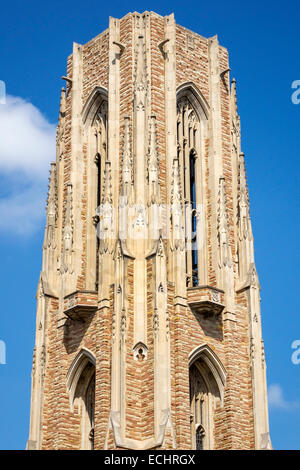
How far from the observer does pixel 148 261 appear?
4409 centimetres

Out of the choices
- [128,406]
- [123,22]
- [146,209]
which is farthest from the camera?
[123,22]

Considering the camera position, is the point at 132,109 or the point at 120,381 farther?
the point at 132,109

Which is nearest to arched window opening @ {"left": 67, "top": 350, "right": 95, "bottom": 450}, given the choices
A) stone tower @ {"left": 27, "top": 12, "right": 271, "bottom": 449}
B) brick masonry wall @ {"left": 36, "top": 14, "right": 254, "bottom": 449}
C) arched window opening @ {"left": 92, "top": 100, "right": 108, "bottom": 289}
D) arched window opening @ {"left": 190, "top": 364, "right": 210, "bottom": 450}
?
stone tower @ {"left": 27, "top": 12, "right": 271, "bottom": 449}

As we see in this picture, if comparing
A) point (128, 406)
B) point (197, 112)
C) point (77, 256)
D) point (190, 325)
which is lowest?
point (128, 406)

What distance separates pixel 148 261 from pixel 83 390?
566cm

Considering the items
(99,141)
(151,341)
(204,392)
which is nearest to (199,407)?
(204,392)

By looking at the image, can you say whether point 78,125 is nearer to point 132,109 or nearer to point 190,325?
point 132,109

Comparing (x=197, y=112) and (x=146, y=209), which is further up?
(x=197, y=112)

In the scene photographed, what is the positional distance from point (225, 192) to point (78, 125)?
6917 millimetres

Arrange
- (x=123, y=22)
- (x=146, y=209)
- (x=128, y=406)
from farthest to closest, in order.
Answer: (x=123, y=22), (x=146, y=209), (x=128, y=406)

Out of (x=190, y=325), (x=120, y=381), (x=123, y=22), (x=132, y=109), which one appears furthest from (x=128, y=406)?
(x=123, y=22)

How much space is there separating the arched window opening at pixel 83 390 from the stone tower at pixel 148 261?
0.05 metres

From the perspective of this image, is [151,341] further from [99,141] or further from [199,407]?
[99,141]

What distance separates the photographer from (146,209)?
148ft
